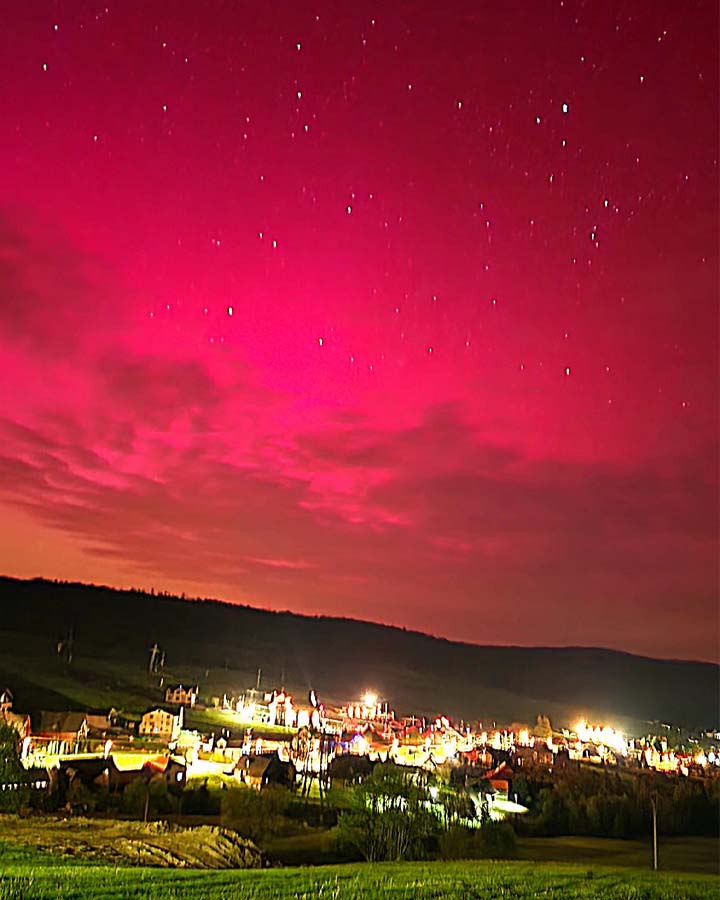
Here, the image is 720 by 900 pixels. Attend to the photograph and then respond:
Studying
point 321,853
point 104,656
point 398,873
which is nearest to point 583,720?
point 104,656

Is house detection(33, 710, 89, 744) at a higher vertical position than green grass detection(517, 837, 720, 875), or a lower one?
higher

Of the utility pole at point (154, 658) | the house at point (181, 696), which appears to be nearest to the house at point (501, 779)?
the house at point (181, 696)

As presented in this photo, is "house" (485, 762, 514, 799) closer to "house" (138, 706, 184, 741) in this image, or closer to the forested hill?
"house" (138, 706, 184, 741)

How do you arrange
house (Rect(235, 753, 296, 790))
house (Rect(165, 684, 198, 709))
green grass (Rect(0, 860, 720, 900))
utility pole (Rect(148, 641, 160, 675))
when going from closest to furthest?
green grass (Rect(0, 860, 720, 900))
house (Rect(235, 753, 296, 790))
house (Rect(165, 684, 198, 709))
utility pole (Rect(148, 641, 160, 675))

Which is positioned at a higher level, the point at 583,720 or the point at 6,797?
the point at 583,720

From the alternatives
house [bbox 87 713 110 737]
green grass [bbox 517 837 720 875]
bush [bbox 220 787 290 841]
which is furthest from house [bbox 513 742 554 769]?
house [bbox 87 713 110 737]

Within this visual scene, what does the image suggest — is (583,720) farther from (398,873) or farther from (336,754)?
(398,873)

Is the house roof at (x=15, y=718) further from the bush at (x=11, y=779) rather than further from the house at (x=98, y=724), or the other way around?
the bush at (x=11, y=779)
